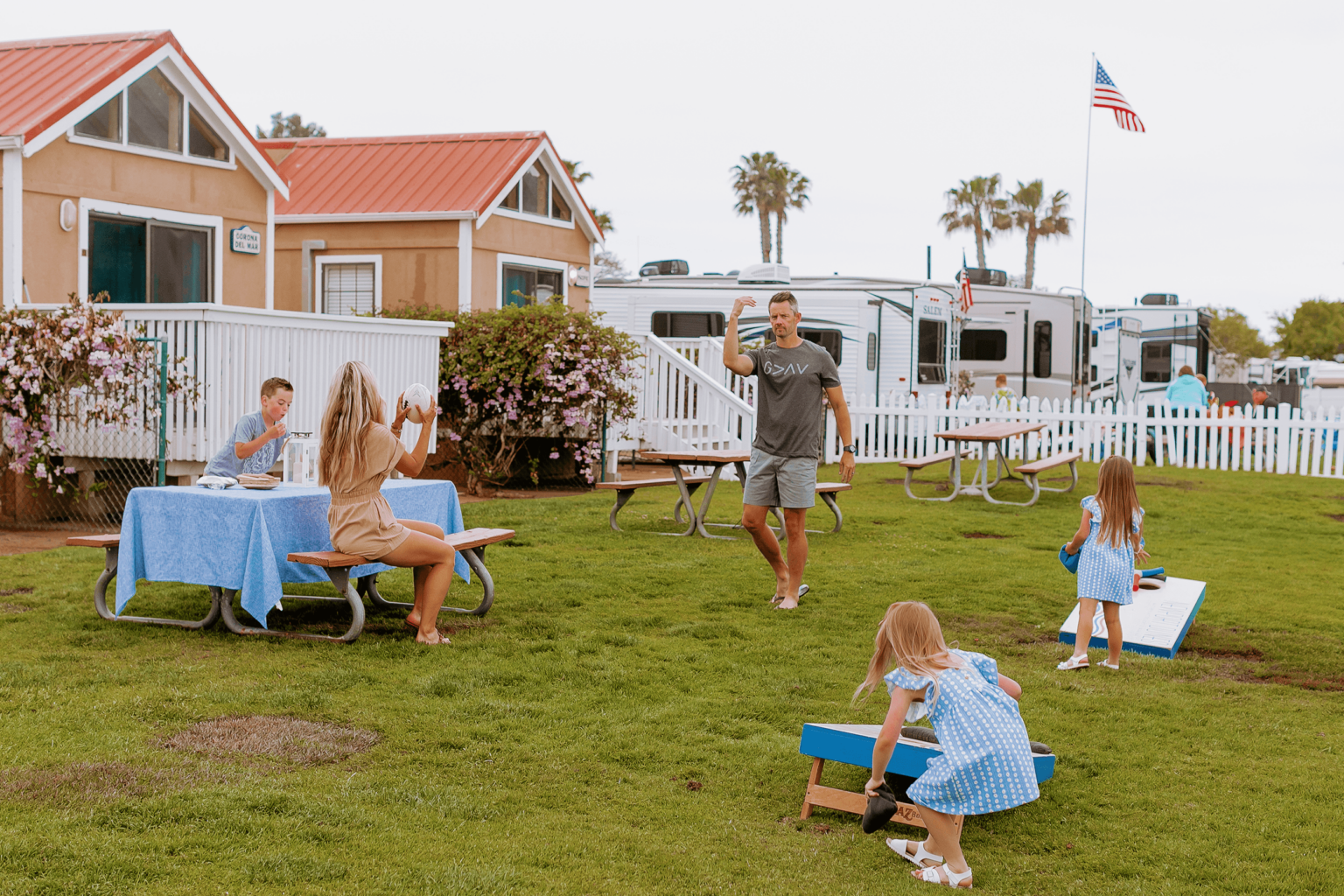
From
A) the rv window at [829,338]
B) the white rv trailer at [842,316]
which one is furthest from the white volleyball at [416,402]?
the rv window at [829,338]

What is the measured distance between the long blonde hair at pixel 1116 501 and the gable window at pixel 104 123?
34.9ft

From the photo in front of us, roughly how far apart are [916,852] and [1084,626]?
107 inches

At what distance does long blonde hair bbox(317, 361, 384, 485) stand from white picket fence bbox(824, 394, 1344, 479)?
1186 cm

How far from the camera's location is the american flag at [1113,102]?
19.2m

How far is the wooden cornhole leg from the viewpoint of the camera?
13.8 ft

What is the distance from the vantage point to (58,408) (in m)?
10.1

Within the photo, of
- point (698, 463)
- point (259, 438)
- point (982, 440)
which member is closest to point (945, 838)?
point (259, 438)

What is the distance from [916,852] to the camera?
155 inches

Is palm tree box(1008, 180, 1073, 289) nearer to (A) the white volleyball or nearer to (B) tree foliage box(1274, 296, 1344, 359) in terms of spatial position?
(B) tree foliage box(1274, 296, 1344, 359)

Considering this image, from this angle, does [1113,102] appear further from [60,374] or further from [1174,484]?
[60,374]

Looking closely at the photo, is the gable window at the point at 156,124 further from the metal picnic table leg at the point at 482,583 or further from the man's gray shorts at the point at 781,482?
the man's gray shorts at the point at 781,482

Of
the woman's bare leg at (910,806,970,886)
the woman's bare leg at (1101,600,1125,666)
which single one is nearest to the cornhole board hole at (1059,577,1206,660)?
the woman's bare leg at (1101,600,1125,666)

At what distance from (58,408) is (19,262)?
8.45ft

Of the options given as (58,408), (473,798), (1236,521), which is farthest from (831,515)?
(473,798)
